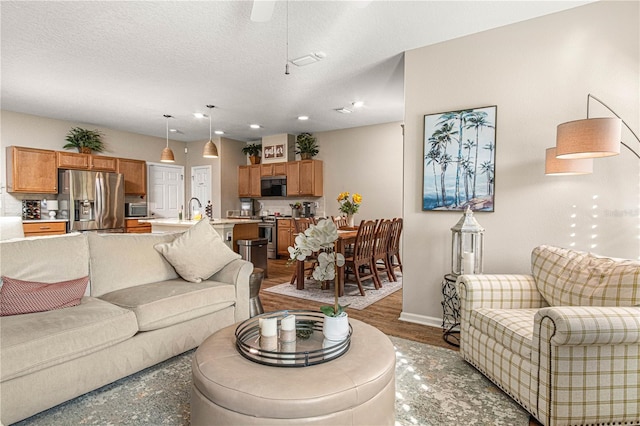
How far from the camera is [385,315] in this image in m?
3.56

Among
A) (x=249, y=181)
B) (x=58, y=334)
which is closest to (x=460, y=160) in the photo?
(x=58, y=334)

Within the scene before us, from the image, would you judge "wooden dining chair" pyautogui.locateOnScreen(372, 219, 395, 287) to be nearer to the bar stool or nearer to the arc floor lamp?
the bar stool

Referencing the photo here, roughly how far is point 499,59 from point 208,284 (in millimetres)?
3153

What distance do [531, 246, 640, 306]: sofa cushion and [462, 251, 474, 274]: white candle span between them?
0.43 meters

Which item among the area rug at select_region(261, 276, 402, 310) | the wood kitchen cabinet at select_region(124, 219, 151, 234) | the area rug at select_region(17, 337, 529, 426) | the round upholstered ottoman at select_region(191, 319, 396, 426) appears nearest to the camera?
the round upholstered ottoman at select_region(191, 319, 396, 426)

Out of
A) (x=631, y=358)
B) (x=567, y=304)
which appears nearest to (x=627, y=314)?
(x=631, y=358)

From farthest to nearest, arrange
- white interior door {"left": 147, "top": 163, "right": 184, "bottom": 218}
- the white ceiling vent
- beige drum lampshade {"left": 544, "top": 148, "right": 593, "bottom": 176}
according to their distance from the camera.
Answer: white interior door {"left": 147, "top": 163, "right": 184, "bottom": 218} < the white ceiling vent < beige drum lampshade {"left": 544, "top": 148, "right": 593, "bottom": 176}

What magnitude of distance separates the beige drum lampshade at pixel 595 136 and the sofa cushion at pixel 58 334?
3.01 meters

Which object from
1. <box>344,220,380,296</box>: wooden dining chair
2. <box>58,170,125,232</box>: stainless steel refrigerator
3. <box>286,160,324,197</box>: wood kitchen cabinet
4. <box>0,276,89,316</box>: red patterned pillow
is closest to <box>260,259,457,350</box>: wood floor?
<box>344,220,380,296</box>: wooden dining chair

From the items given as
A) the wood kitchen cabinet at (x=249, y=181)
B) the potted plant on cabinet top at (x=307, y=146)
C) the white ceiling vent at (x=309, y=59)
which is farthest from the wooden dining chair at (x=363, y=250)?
the wood kitchen cabinet at (x=249, y=181)

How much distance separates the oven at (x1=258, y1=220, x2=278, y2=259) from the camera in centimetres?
726

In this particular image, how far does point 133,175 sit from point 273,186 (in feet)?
9.61

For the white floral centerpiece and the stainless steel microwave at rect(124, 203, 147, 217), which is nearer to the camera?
the white floral centerpiece

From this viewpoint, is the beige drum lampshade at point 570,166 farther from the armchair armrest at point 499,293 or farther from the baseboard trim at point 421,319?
the baseboard trim at point 421,319
